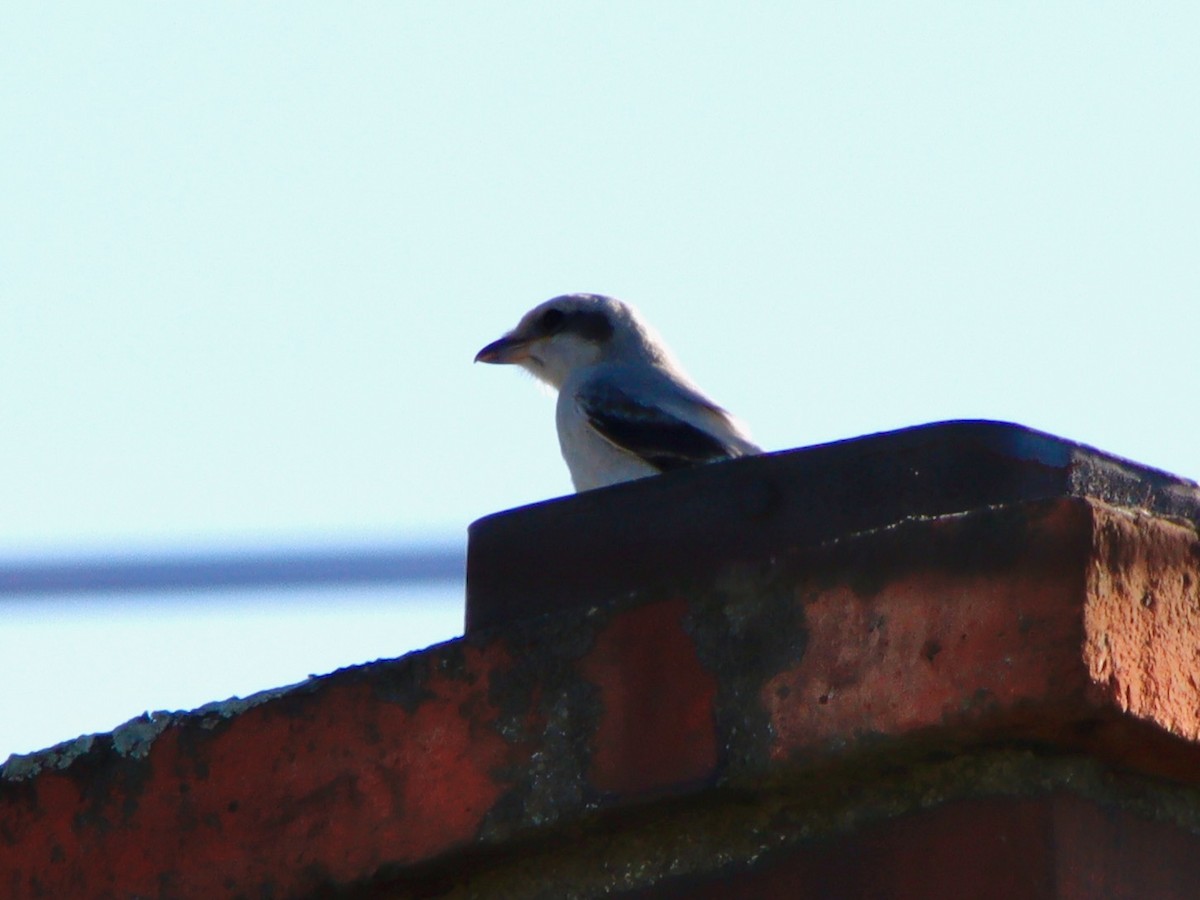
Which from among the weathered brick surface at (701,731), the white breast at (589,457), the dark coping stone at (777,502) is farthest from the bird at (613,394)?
the weathered brick surface at (701,731)

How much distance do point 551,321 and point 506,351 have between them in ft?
0.69

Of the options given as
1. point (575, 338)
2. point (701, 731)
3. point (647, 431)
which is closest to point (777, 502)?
point (701, 731)

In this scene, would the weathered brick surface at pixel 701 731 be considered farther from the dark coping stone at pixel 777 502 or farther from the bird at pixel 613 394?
the bird at pixel 613 394

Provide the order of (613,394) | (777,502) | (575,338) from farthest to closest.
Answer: (575,338), (613,394), (777,502)

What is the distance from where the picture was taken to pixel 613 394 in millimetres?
6465

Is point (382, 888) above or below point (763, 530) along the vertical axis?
below

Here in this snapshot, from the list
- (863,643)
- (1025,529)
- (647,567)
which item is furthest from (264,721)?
(1025,529)

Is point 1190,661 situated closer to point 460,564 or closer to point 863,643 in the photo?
point 863,643

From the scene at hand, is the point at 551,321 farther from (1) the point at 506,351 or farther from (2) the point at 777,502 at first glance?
(2) the point at 777,502

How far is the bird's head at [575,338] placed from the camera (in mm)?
7234

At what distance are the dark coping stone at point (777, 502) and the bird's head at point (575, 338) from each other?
509cm

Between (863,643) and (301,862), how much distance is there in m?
0.58

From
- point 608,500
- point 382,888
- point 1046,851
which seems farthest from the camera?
point 608,500

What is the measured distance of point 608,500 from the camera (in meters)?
2.07
